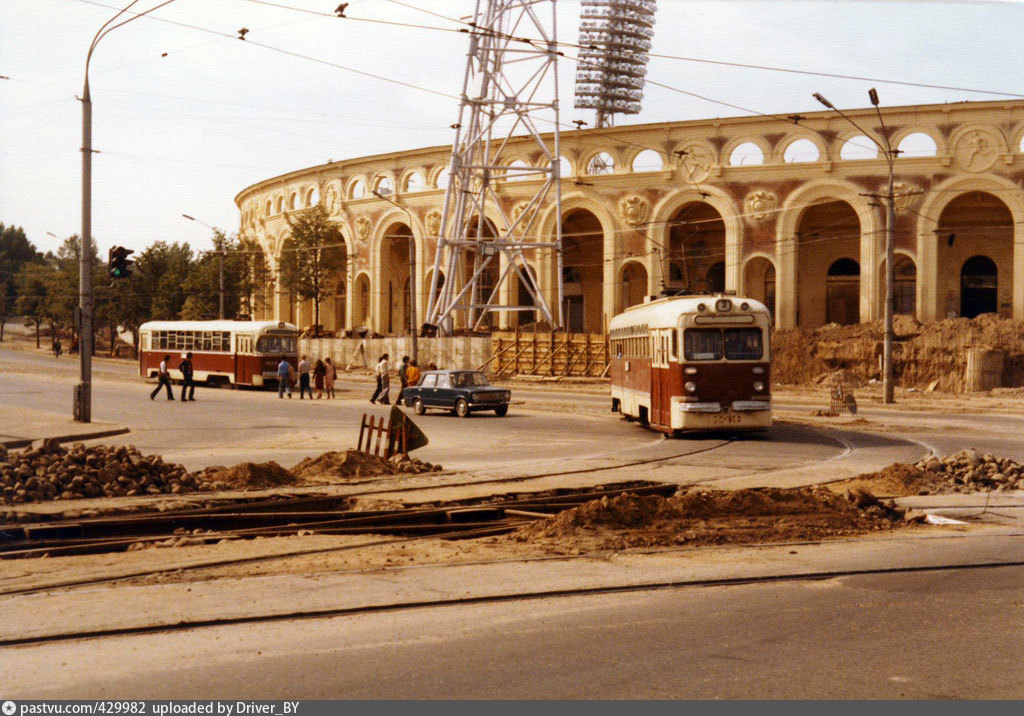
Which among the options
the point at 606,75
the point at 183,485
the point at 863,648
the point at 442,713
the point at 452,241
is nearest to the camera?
the point at 442,713

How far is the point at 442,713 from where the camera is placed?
505cm

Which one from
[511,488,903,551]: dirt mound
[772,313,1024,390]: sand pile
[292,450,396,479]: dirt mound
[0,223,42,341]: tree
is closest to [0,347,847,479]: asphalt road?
[292,450,396,479]: dirt mound

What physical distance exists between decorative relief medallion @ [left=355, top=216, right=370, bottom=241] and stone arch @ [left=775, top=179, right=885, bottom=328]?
2757 cm

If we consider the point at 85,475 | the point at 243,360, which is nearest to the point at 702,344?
the point at 85,475

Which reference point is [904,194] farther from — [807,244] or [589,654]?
[589,654]

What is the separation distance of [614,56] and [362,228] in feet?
73.1

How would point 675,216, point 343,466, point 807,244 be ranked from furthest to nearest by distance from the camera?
point 675,216, point 807,244, point 343,466

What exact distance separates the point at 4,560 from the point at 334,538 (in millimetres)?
3030

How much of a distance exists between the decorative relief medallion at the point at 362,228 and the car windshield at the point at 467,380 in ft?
121

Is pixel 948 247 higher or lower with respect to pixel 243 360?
higher

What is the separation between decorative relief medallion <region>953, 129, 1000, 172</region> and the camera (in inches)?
1826

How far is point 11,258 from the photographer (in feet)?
378

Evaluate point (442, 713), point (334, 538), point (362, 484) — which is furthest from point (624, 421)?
point (442, 713)

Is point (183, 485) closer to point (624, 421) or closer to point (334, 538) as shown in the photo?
point (334, 538)
